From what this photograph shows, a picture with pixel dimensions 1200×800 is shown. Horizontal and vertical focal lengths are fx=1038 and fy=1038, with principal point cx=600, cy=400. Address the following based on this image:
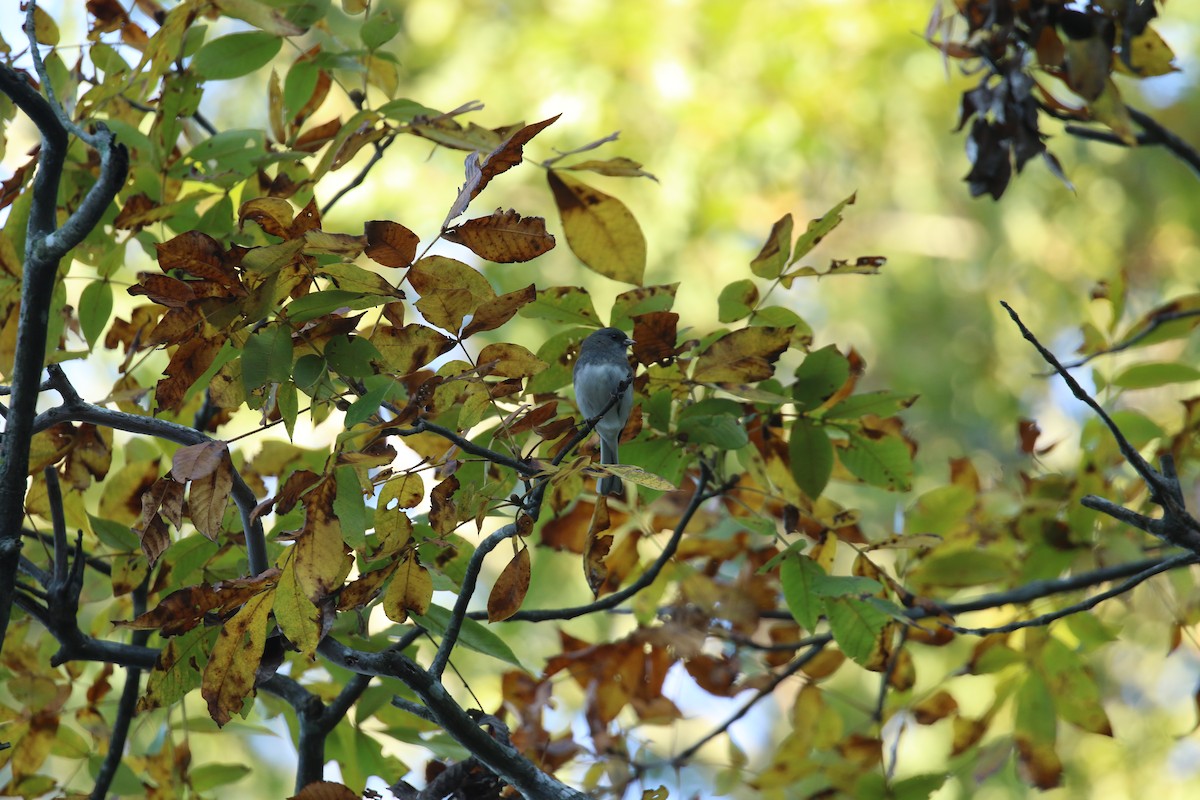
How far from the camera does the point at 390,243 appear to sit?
1.30m

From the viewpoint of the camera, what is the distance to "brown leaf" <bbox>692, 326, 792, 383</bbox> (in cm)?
166

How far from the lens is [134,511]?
1.94 m

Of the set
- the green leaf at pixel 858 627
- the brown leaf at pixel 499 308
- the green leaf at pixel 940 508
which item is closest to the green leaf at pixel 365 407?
the brown leaf at pixel 499 308

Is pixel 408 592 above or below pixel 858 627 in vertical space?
above

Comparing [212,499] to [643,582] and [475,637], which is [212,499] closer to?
[475,637]

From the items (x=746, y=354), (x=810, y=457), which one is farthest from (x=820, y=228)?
(x=810, y=457)

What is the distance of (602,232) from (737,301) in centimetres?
26

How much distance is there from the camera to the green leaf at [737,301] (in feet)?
5.86

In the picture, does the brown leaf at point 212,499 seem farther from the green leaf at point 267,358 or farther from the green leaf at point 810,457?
the green leaf at point 810,457

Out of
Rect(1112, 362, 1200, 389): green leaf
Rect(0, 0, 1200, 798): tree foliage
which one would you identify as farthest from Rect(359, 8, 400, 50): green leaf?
Rect(1112, 362, 1200, 389): green leaf

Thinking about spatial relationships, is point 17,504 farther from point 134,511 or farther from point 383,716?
point 383,716

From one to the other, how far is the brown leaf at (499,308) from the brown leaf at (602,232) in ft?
1.39

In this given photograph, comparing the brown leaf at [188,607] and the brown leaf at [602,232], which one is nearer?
the brown leaf at [188,607]

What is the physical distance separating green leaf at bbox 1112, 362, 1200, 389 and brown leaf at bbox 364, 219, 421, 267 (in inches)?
64.7
